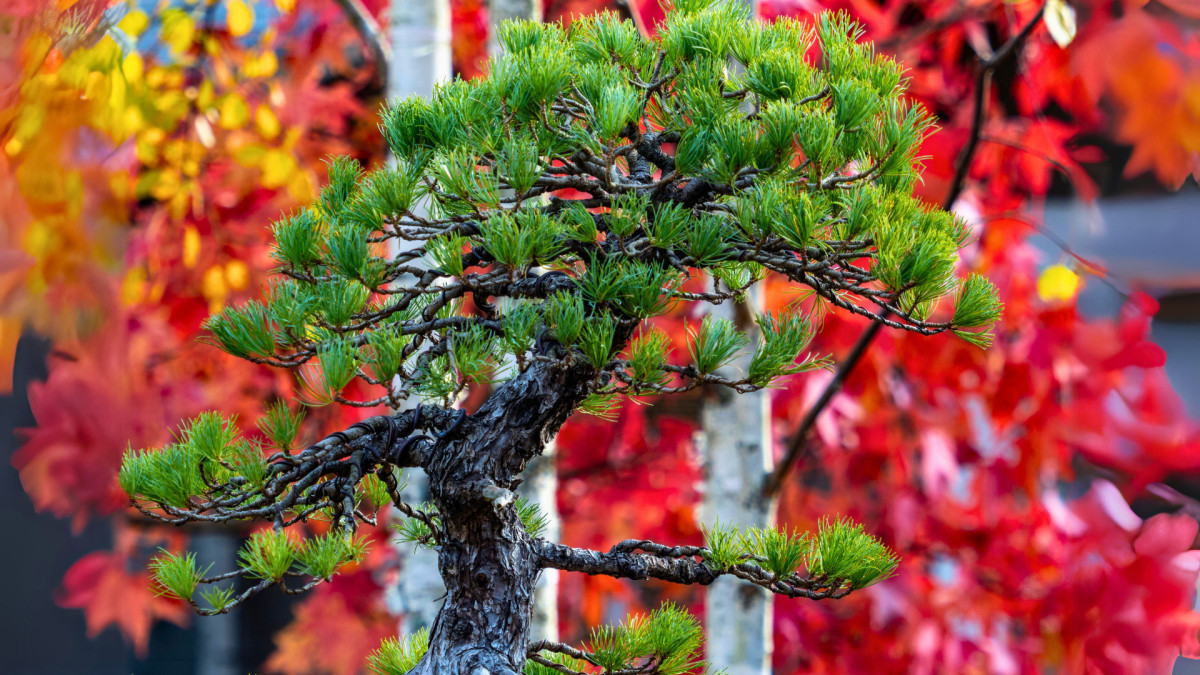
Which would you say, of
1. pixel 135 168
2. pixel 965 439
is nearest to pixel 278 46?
pixel 135 168

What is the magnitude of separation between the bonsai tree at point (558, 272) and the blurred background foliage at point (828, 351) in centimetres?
54

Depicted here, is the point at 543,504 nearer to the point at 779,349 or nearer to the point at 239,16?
the point at 779,349

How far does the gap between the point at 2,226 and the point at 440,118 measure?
1150 mm

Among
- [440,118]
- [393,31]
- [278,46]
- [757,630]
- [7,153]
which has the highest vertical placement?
[278,46]

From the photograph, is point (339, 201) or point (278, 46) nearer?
point (339, 201)

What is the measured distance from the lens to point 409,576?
1.21 meters

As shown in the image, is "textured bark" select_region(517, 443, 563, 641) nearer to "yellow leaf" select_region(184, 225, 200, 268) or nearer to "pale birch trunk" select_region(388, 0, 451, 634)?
"pale birch trunk" select_region(388, 0, 451, 634)

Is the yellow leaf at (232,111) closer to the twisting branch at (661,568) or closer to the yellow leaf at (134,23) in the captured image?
the yellow leaf at (134,23)

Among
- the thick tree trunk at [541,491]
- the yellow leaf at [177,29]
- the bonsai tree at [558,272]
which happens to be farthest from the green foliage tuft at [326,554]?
the yellow leaf at [177,29]

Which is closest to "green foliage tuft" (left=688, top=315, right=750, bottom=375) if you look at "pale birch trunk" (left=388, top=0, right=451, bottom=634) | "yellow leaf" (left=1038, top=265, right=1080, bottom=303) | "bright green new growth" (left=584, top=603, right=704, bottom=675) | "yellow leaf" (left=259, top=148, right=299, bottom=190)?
"bright green new growth" (left=584, top=603, right=704, bottom=675)

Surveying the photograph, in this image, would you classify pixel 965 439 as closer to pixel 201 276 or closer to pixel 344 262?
pixel 344 262

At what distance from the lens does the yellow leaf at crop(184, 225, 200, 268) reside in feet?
5.68

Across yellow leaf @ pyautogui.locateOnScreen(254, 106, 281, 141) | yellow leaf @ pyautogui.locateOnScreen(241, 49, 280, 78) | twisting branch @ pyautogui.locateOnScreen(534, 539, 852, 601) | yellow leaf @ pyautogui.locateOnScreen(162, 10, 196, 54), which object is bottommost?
twisting branch @ pyautogui.locateOnScreen(534, 539, 852, 601)

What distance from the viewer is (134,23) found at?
61.4 inches
